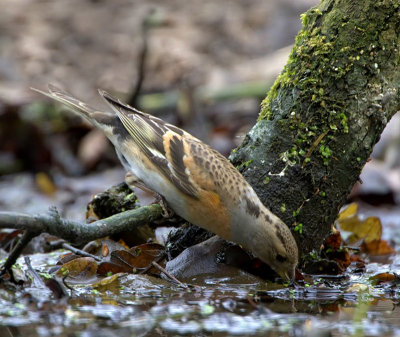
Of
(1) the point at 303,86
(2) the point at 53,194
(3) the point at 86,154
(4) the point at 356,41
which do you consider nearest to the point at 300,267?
(1) the point at 303,86

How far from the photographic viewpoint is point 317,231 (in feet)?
18.7

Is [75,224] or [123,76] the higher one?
[123,76]

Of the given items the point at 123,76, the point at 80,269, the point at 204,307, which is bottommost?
the point at 204,307

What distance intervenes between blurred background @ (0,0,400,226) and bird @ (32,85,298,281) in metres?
3.81

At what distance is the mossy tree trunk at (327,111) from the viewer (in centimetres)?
548

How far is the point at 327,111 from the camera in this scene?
5500 millimetres

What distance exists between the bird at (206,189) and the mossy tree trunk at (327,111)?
0.17 metres

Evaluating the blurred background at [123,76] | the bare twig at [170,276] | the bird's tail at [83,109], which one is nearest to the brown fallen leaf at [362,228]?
the bare twig at [170,276]

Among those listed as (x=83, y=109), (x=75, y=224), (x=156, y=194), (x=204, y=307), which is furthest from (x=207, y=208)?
(x=83, y=109)

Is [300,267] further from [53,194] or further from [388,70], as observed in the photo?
[53,194]

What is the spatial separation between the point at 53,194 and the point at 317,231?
A: 6380 mm

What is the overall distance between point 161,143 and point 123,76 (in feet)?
29.4

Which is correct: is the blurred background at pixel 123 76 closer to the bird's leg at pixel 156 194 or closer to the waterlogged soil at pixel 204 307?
the bird's leg at pixel 156 194

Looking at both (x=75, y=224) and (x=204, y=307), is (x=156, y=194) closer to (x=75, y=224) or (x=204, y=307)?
(x=75, y=224)
